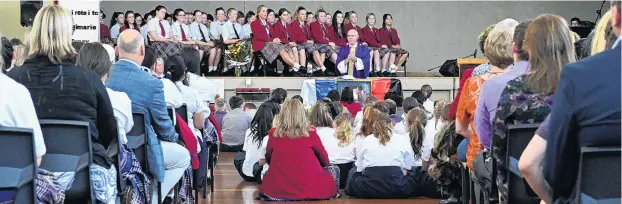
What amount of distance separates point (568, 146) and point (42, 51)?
2.31 meters

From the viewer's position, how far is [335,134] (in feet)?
29.7

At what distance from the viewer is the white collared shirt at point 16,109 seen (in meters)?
3.55

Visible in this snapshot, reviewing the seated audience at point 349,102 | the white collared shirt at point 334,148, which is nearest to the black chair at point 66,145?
the white collared shirt at point 334,148

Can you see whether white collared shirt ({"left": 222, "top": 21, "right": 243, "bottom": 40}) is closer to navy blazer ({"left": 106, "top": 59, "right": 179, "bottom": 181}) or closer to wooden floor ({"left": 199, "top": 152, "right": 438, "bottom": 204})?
wooden floor ({"left": 199, "top": 152, "right": 438, "bottom": 204})

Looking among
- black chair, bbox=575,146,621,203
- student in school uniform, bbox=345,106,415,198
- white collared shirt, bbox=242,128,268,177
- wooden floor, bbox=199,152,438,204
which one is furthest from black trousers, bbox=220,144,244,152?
black chair, bbox=575,146,621,203

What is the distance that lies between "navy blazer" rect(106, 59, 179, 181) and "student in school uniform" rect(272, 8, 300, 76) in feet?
38.0

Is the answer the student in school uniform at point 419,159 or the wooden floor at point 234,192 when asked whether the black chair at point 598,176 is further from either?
the student in school uniform at point 419,159

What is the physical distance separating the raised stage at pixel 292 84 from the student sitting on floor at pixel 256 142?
644 cm

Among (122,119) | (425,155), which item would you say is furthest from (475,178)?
(425,155)

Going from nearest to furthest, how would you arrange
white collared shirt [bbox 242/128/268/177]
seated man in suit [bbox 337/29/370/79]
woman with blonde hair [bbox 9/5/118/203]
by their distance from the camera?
woman with blonde hair [bbox 9/5/118/203] < white collared shirt [bbox 242/128/268/177] < seated man in suit [bbox 337/29/370/79]

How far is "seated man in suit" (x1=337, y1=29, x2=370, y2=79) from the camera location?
54.1ft

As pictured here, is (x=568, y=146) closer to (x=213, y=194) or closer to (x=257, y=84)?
(x=213, y=194)

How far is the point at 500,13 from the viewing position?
20688 mm

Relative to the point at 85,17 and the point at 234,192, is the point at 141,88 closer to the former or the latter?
the point at 85,17
